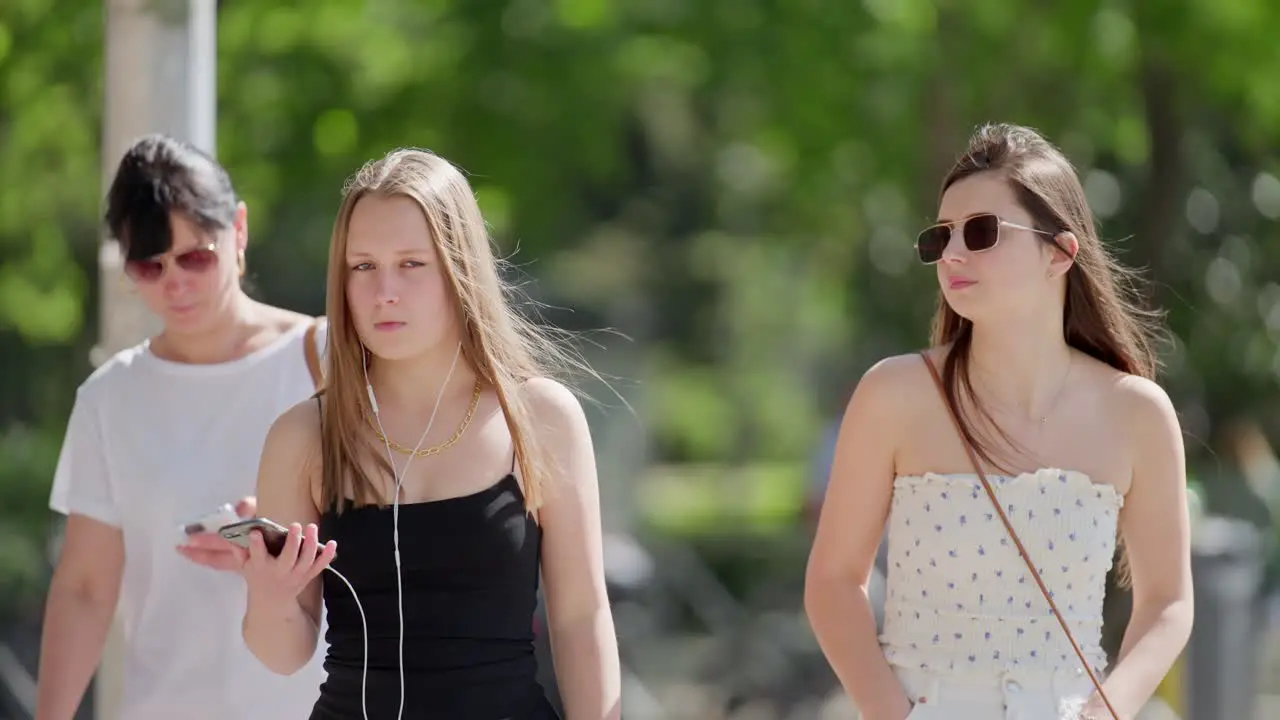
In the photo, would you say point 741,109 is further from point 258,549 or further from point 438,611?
point 258,549

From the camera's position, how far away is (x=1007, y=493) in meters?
3.14

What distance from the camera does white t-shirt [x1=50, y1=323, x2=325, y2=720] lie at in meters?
3.64

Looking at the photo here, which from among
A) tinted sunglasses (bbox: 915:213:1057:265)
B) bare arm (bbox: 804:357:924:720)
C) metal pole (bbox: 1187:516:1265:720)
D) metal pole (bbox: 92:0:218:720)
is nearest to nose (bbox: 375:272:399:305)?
bare arm (bbox: 804:357:924:720)

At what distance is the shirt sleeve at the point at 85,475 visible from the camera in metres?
3.76

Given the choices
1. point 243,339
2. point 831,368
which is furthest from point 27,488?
point 831,368

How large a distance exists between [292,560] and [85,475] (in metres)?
1.22

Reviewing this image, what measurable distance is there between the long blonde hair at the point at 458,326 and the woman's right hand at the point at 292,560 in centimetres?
20

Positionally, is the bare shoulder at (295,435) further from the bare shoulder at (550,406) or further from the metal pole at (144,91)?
the metal pole at (144,91)

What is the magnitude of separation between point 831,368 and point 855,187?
15431mm

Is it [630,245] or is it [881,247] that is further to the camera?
[630,245]

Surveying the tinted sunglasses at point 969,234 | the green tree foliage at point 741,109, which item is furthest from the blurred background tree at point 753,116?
the tinted sunglasses at point 969,234

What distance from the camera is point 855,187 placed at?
1022 cm

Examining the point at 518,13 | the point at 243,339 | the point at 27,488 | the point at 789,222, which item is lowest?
the point at 27,488

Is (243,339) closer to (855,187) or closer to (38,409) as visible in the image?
(855,187)
